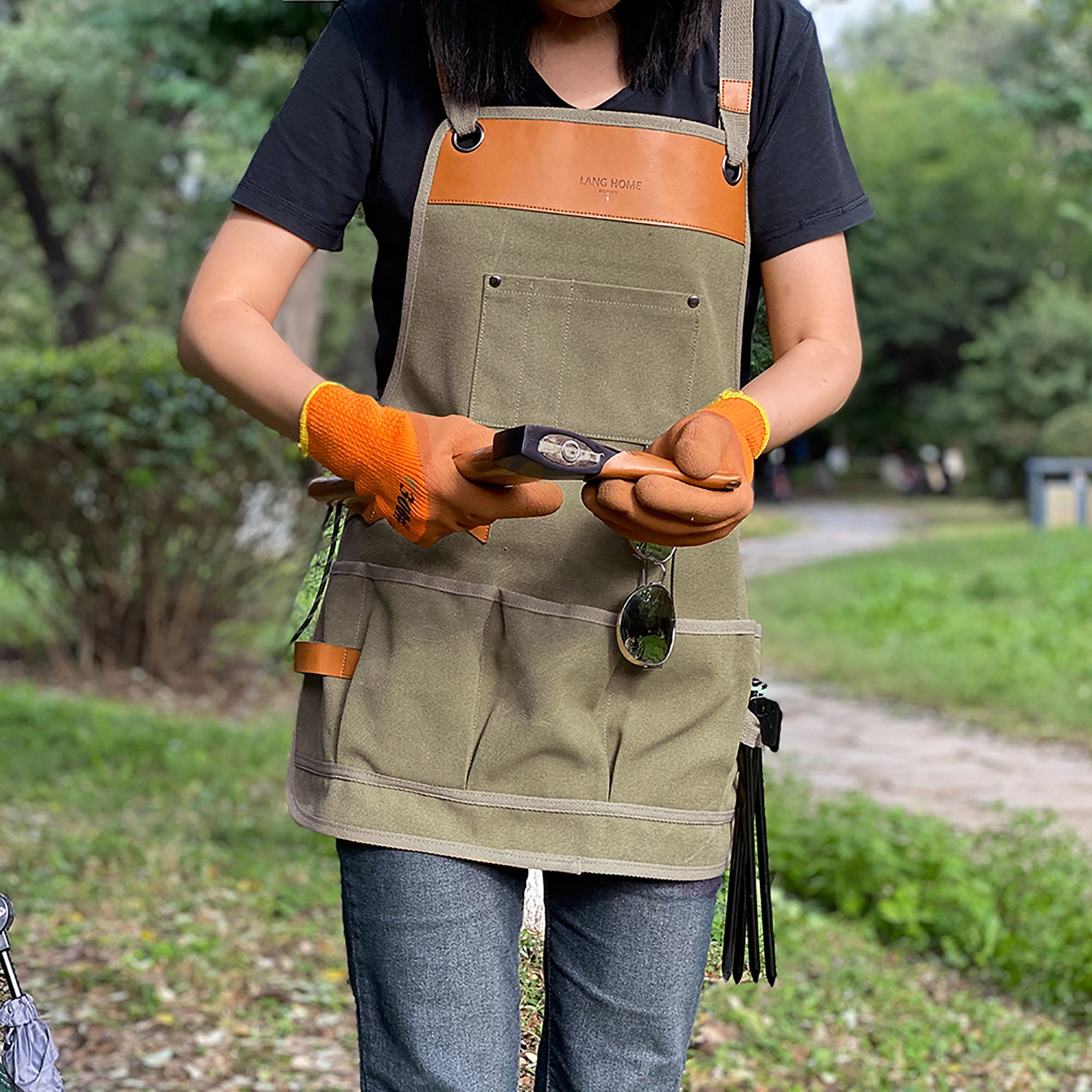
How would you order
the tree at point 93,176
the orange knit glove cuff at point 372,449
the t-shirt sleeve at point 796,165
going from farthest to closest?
1. the tree at point 93,176
2. the t-shirt sleeve at point 796,165
3. the orange knit glove cuff at point 372,449

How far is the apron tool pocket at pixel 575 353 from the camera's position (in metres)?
1.49

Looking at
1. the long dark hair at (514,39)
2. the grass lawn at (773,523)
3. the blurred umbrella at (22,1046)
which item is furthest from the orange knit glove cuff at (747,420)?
the grass lawn at (773,523)

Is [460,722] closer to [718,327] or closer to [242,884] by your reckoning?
[718,327]

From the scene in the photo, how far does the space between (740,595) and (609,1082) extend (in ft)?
1.75

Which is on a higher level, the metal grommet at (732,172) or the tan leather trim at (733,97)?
the tan leather trim at (733,97)

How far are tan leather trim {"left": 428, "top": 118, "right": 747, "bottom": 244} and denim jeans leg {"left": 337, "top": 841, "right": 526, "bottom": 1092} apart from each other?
667mm

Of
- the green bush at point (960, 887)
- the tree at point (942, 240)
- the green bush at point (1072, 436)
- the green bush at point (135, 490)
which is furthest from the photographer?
the tree at point (942, 240)

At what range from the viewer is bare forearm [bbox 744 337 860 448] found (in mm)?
1487

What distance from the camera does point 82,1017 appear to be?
3268 mm

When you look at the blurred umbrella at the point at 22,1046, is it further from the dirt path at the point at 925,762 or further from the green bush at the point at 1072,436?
the green bush at the point at 1072,436

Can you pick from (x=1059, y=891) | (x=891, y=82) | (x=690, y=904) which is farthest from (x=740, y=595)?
(x=891, y=82)

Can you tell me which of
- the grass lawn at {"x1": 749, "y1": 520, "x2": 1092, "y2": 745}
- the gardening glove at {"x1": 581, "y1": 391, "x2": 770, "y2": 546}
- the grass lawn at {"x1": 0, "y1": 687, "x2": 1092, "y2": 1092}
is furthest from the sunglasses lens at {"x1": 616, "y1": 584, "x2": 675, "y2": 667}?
the grass lawn at {"x1": 749, "y1": 520, "x2": 1092, "y2": 745}

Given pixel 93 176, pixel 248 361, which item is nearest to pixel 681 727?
pixel 248 361

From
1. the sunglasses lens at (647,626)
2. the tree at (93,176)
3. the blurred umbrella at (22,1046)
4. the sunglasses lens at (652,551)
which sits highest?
the tree at (93,176)
